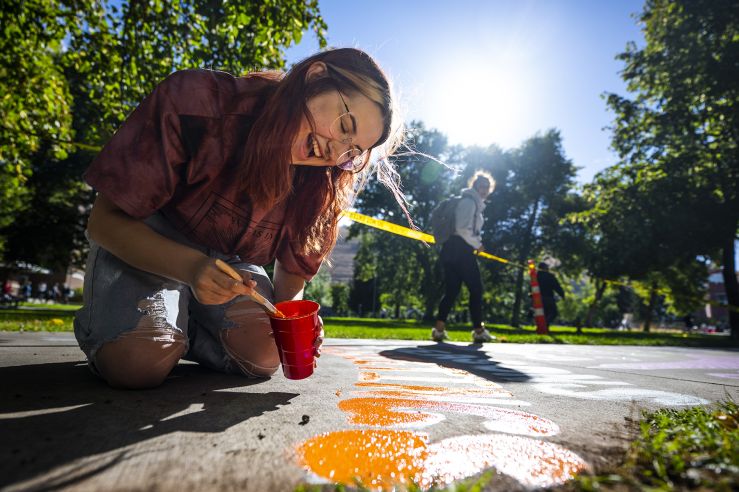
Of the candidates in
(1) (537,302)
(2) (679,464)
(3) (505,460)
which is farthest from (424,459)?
(1) (537,302)

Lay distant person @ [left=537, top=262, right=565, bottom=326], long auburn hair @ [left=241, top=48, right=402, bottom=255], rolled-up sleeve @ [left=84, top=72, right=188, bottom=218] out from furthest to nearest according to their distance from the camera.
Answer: distant person @ [left=537, top=262, right=565, bottom=326]
long auburn hair @ [left=241, top=48, right=402, bottom=255]
rolled-up sleeve @ [left=84, top=72, right=188, bottom=218]

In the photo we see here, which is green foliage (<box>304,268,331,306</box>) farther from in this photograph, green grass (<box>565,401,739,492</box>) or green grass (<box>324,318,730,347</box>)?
green grass (<box>565,401,739,492</box>)

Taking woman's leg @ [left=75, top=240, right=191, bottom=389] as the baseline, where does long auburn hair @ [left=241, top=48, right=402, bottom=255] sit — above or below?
above

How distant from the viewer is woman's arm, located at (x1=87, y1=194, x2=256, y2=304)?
1473 mm

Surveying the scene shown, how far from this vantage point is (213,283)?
1461 millimetres

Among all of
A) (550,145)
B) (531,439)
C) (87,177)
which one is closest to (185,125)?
(87,177)

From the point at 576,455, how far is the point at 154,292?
68.6 inches

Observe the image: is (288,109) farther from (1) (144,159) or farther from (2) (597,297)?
(2) (597,297)

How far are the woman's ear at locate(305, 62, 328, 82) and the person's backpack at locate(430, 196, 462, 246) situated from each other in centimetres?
487

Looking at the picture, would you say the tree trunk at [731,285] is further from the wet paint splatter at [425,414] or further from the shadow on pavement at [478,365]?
the wet paint splatter at [425,414]

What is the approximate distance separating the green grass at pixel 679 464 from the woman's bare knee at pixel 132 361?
5.25ft

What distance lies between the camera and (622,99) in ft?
55.2

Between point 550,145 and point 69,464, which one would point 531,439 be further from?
point 550,145

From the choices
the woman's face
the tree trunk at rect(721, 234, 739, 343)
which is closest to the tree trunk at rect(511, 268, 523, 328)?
the tree trunk at rect(721, 234, 739, 343)
